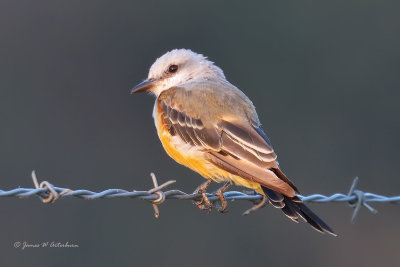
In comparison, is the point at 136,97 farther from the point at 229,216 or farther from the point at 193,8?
the point at 229,216

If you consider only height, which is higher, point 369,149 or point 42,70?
point 42,70

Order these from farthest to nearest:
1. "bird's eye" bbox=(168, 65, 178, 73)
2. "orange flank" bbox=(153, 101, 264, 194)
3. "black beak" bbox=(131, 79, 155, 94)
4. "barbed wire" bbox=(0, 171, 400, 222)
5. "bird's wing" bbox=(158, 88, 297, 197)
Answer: "bird's eye" bbox=(168, 65, 178, 73)
"black beak" bbox=(131, 79, 155, 94)
"orange flank" bbox=(153, 101, 264, 194)
"bird's wing" bbox=(158, 88, 297, 197)
"barbed wire" bbox=(0, 171, 400, 222)

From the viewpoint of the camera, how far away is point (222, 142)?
6648mm

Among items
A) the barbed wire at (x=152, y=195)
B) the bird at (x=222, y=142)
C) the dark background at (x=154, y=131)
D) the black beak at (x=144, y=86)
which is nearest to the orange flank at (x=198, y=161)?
the bird at (x=222, y=142)

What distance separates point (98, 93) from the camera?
16.3 m

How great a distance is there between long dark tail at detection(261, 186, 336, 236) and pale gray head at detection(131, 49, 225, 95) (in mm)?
2100

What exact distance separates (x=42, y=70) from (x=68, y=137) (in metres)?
2.38

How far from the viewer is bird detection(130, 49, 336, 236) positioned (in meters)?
6.09

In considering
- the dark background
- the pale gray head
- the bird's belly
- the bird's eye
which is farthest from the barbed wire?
the dark background

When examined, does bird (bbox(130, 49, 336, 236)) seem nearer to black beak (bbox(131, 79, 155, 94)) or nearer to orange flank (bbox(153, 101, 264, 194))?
orange flank (bbox(153, 101, 264, 194))

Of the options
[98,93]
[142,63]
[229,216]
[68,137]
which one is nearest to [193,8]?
[142,63]

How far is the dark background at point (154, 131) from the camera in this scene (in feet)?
38.6

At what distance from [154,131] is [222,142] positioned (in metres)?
8.81

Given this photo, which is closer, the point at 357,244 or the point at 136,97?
the point at 357,244
